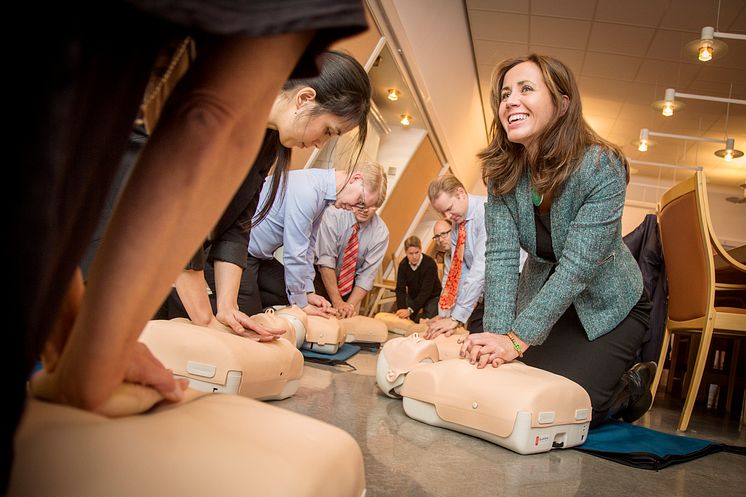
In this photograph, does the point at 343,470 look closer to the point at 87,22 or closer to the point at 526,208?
the point at 87,22

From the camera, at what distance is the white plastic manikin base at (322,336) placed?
256 cm

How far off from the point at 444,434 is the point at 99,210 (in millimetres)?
1148

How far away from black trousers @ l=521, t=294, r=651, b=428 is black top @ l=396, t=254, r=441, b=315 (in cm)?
416

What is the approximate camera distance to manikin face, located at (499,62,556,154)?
1633 mm

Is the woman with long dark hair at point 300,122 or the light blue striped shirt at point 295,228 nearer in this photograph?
the woman with long dark hair at point 300,122

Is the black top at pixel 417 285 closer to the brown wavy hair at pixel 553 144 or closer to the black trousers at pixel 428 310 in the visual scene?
the black trousers at pixel 428 310

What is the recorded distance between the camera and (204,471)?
0.46m

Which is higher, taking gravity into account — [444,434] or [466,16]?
[466,16]

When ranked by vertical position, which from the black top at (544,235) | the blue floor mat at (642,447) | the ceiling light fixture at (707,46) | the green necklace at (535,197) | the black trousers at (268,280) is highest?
the ceiling light fixture at (707,46)

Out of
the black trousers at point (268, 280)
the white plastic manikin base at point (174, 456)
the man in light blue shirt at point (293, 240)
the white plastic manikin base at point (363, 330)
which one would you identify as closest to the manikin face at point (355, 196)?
the man in light blue shirt at point (293, 240)

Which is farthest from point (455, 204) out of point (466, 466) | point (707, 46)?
point (707, 46)

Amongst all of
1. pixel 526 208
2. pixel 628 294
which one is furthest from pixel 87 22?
pixel 628 294

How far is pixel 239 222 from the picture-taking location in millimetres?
1692

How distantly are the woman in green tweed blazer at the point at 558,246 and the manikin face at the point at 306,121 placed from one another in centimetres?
52
